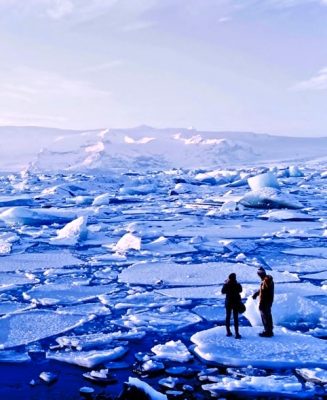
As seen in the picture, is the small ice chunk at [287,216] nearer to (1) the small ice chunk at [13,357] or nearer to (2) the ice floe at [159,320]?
(2) the ice floe at [159,320]

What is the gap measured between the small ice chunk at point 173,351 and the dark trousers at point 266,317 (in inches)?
30.8

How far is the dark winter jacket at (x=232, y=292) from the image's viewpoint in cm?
514

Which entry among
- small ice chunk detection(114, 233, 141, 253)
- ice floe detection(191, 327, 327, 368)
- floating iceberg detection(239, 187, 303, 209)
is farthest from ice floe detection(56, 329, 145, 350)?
floating iceberg detection(239, 187, 303, 209)

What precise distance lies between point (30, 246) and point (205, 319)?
6.01 m

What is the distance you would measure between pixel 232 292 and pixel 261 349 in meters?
0.59

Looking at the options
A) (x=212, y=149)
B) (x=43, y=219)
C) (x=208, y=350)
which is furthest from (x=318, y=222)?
(x=212, y=149)

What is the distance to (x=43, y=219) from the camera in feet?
48.7

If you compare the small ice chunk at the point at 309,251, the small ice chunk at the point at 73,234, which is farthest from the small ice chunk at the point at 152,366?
the small ice chunk at the point at 73,234

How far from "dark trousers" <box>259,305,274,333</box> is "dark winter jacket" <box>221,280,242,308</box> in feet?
0.80

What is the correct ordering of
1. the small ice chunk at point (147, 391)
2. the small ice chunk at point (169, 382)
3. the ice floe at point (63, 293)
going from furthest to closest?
the ice floe at point (63, 293) < the small ice chunk at point (169, 382) < the small ice chunk at point (147, 391)

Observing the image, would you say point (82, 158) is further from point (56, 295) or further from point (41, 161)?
point (56, 295)

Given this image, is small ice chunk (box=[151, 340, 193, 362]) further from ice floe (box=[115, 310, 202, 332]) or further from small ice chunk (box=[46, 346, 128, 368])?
ice floe (box=[115, 310, 202, 332])

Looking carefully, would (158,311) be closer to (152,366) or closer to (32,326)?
(32,326)

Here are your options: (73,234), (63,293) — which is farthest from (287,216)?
(63,293)
